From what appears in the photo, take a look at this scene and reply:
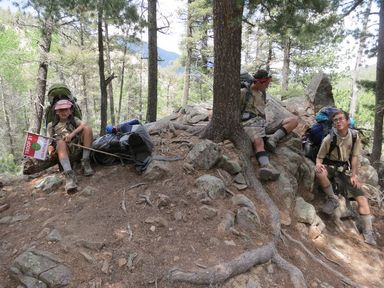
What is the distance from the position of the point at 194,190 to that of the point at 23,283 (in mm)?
2284

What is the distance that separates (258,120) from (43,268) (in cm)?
419

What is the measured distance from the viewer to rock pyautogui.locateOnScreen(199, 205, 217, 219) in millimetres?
4156

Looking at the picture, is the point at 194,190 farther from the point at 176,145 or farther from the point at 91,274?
the point at 91,274

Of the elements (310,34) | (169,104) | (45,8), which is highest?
(45,8)

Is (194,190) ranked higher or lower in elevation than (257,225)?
higher

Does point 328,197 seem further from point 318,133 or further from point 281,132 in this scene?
point 281,132

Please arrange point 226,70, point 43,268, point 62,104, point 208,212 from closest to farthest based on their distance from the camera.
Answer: point 43,268
point 208,212
point 62,104
point 226,70

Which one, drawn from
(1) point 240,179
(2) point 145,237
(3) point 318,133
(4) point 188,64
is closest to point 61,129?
(2) point 145,237

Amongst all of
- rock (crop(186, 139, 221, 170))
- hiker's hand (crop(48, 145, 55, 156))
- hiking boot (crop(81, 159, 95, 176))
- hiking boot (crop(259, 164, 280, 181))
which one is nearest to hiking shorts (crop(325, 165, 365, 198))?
hiking boot (crop(259, 164, 280, 181))

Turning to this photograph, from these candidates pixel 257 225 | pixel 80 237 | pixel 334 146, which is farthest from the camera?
pixel 334 146

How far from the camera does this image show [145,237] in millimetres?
3729

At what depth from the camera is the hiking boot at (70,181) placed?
14.8 ft

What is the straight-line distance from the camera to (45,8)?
290 inches

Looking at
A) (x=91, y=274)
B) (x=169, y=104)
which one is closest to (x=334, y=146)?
(x=91, y=274)
